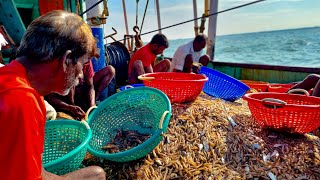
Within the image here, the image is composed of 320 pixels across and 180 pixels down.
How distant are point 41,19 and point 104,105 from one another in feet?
5.50

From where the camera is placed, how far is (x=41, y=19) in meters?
1.50

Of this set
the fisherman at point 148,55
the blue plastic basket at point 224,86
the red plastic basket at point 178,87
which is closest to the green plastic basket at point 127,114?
the red plastic basket at point 178,87

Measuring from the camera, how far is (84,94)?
4.46 meters

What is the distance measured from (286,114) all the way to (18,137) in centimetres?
260

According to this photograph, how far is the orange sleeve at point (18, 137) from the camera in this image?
1208mm

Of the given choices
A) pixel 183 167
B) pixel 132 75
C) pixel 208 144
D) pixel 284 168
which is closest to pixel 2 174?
pixel 183 167

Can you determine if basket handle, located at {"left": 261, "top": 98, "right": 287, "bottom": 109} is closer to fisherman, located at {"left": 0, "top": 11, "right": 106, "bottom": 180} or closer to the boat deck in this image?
the boat deck

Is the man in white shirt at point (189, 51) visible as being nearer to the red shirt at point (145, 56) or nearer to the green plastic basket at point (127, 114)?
the red shirt at point (145, 56)

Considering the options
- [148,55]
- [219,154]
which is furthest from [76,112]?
[148,55]

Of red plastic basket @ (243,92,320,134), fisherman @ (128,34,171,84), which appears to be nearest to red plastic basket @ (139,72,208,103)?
red plastic basket @ (243,92,320,134)

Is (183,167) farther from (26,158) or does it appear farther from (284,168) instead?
(26,158)

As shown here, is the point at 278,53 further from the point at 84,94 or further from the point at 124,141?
the point at 124,141

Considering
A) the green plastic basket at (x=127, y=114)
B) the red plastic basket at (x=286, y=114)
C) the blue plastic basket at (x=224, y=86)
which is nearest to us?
the red plastic basket at (x=286, y=114)

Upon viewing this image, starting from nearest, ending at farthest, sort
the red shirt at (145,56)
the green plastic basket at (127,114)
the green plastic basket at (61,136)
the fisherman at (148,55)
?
the green plastic basket at (61,136) → the green plastic basket at (127,114) → the fisherman at (148,55) → the red shirt at (145,56)
